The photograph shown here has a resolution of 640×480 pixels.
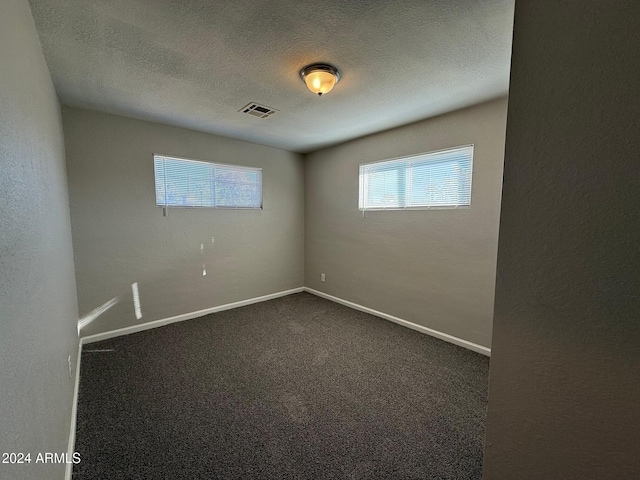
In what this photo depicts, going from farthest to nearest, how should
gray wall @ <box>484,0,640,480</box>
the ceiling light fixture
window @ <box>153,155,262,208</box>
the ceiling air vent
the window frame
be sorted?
window @ <box>153,155,262,208</box> < the window frame < the ceiling air vent < the ceiling light fixture < gray wall @ <box>484,0,640,480</box>

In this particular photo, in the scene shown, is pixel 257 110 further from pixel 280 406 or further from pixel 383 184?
pixel 280 406

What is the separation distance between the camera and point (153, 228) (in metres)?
3.13

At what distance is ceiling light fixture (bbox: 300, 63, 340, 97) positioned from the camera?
1841mm

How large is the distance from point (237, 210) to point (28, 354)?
9.88 feet

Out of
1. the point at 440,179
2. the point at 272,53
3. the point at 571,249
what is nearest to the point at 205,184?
the point at 272,53

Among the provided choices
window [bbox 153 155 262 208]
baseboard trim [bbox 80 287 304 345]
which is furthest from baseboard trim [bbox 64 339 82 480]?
window [bbox 153 155 262 208]

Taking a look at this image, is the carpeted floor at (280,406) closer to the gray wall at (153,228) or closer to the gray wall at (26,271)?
the gray wall at (26,271)

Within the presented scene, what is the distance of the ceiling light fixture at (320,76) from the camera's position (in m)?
1.84

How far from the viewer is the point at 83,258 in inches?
107

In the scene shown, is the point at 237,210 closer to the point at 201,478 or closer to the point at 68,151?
the point at 68,151

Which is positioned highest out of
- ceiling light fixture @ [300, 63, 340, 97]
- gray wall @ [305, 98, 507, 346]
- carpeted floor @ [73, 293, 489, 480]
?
ceiling light fixture @ [300, 63, 340, 97]

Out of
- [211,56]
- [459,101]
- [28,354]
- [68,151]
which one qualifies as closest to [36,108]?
[211,56]

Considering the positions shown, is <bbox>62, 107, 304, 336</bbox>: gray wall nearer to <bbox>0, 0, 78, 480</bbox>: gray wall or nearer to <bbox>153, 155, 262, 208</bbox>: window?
<bbox>153, 155, 262, 208</bbox>: window

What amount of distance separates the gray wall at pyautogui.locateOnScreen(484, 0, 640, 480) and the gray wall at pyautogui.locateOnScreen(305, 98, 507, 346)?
1.79 metres
